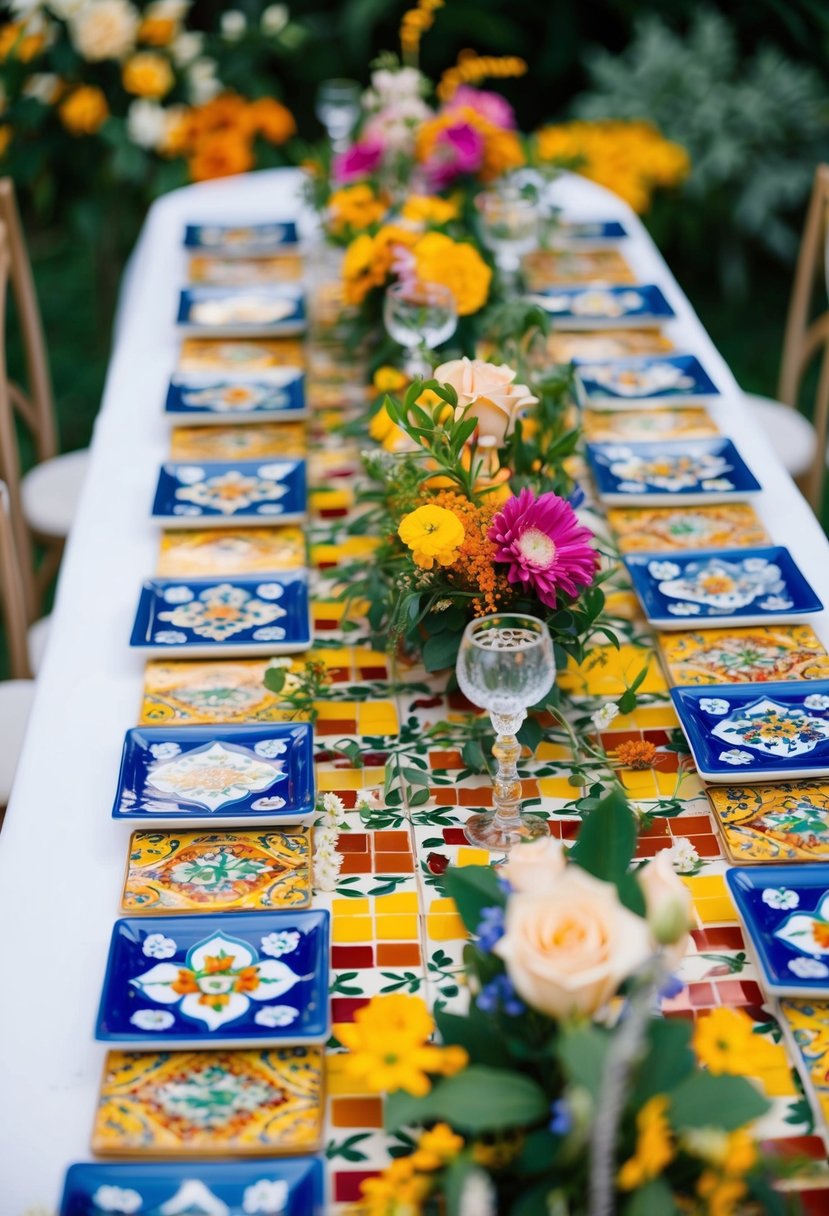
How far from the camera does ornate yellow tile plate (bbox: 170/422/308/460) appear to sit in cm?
212

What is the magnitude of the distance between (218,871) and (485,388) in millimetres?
630

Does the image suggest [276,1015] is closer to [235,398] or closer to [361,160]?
[235,398]

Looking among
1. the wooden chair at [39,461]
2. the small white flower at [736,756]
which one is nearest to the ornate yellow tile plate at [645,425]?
the small white flower at [736,756]

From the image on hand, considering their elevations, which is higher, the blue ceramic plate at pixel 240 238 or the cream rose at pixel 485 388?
the cream rose at pixel 485 388

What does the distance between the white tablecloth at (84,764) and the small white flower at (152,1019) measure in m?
0.04

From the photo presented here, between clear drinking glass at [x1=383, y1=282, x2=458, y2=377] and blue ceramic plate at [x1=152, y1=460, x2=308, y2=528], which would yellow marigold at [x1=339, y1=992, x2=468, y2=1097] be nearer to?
blue ceramic plate at [x1=152, y1=460, x2=308, y2=528]

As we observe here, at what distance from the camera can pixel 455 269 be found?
205 centimetres

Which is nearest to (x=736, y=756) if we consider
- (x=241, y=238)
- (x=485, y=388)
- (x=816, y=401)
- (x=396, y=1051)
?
(x=485, y=388)

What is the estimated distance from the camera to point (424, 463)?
1.73m

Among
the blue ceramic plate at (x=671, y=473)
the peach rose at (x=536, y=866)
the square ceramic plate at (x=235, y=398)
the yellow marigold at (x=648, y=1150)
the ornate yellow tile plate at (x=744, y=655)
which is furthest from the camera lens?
the square ceramic plate at (x=235, y=398)

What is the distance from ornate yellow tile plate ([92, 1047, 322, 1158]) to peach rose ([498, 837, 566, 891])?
0.25 meters

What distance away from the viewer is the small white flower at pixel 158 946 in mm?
1224

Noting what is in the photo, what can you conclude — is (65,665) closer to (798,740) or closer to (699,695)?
(699,695)

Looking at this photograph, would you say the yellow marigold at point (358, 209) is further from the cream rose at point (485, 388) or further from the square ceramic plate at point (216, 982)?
the square ceramic plate at point (216, 982)
